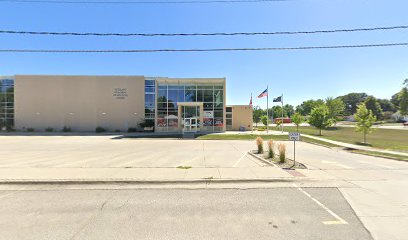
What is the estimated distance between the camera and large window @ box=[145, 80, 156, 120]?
35.5 m

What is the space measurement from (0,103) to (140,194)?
45.1 m

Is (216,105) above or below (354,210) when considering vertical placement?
above

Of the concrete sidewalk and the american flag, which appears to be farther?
the american flag

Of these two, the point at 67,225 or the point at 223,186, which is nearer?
the point at 67,225

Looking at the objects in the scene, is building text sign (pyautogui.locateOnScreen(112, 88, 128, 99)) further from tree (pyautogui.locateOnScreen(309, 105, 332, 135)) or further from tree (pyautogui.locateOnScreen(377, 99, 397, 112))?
tree (pyautogui.locateOnScreen(377, 99, 397, 112))

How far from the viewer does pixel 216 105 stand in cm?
3475

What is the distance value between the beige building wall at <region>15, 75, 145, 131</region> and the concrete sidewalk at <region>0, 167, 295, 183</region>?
1092 inches

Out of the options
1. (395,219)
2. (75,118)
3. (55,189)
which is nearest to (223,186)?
(395,219)

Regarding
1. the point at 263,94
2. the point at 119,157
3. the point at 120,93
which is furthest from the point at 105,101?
the point at 119,157

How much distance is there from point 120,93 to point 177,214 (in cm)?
3455

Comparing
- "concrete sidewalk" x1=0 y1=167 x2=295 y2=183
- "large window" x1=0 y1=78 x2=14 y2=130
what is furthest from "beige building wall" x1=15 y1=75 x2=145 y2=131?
"concrete sidewalk" x1=0 y1=167 x2=295 y2=183

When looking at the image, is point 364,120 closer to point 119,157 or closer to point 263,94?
point 263,94

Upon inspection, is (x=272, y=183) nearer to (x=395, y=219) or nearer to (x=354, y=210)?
(x=354, y=210)

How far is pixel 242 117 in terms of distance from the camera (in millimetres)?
39562
